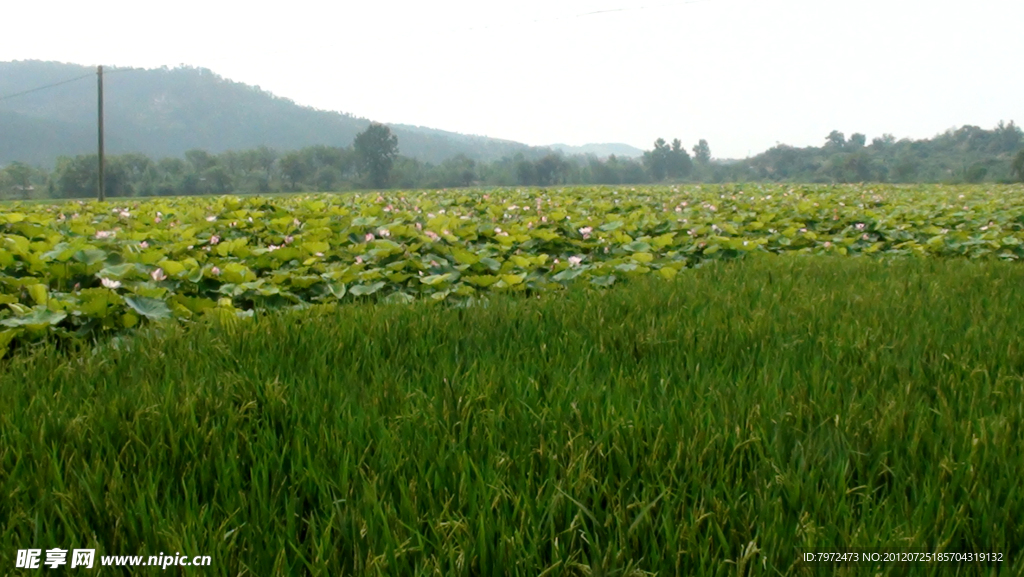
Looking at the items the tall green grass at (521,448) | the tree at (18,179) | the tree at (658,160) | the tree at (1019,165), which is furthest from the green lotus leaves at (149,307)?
the tree at (658,160)

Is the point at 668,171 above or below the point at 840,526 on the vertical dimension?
above

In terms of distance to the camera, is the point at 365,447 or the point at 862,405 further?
the point at 862,405

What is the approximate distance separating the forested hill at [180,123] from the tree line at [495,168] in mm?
48359

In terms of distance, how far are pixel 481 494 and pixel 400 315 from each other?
181 cm

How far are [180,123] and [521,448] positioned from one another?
171 metres

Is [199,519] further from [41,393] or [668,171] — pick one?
[668,171]

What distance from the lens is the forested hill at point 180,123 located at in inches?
5217

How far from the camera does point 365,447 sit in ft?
5.29

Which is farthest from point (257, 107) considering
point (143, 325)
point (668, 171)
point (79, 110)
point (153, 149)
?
point (143, 325)

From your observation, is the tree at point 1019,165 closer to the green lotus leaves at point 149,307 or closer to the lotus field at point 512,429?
the lotus field at point 512,429

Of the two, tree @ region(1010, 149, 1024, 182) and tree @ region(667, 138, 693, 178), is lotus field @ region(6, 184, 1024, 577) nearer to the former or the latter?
tree @ region(1010, 149, 1024, 182)

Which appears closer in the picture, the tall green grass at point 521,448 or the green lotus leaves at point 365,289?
the tall green grass at point 521,448

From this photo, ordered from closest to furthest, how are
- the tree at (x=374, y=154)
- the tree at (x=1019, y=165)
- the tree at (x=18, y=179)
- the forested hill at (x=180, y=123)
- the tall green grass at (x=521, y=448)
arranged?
the tall green grass at (x=521, y=448)
the tree at (x=1019, y=165)
the tree at (x=18, y=179)
the tree at (x=374, y=154)
the forested hill at (x=180, y=123)

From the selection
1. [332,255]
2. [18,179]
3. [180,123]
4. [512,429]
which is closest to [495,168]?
[18,179]
